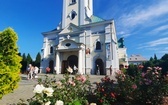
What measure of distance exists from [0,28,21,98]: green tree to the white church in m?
18.5

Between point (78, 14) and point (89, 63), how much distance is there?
10.1 metres

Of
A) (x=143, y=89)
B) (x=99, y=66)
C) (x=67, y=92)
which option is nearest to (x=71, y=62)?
(x=99, y=66)

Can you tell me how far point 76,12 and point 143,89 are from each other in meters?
26.4

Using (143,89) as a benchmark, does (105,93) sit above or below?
below

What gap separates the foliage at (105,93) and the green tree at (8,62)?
328cm

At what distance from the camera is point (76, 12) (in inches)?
1177

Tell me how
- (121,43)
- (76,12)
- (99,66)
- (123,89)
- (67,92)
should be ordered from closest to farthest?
(67,92) → (123,89) → (99,66) → (76,12) → (121,43)

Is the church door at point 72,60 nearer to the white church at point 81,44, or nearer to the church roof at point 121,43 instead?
the white church at point 81,44

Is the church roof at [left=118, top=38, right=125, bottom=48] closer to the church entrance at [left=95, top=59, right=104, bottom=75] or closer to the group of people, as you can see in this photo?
the church entrance at [left=95, top=59, right=104, bottom=75]

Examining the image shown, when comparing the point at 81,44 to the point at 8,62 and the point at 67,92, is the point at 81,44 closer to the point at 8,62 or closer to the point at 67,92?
the point at 8,62

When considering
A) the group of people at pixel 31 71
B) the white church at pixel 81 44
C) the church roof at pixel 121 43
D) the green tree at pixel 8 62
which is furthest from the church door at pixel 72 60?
the green tree at pixel 8 62

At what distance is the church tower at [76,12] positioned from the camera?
28.7 m

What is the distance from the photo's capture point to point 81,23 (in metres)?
28.6

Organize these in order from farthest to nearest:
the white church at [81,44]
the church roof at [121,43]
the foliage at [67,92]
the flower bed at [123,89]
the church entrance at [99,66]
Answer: the church roof at [121,43] → the church entrance at [99,66] → the white church at [81,44] → the flower bed at [123,89] → the foliage at [67,92]
